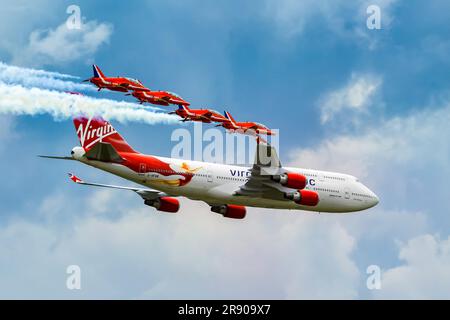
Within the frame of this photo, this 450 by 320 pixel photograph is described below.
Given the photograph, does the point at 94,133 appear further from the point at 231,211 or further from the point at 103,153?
the point at 231,211

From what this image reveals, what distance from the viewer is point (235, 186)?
245 ft

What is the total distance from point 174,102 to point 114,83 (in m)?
5.64

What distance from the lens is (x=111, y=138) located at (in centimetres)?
7456

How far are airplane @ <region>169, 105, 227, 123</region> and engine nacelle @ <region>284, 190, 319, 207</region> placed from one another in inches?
390

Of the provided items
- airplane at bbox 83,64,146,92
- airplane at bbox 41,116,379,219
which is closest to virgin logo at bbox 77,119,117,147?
airplane at bbox 41,116,379,219

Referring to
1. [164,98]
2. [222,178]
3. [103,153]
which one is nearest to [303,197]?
[222,178]

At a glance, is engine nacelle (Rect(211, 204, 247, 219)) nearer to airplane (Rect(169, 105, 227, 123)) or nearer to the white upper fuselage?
the white upper fuselage

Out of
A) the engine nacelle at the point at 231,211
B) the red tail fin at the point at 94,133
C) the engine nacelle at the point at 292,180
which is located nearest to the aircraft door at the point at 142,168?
the red tail fin at the point at 94,133

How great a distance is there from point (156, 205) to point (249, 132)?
982 centimetres
